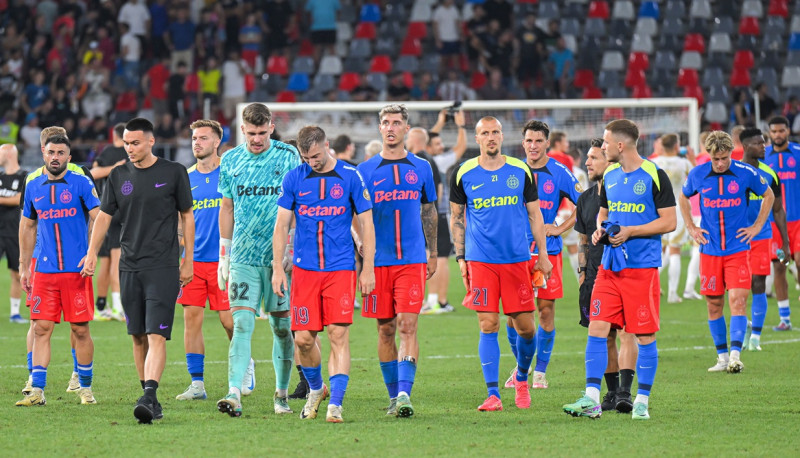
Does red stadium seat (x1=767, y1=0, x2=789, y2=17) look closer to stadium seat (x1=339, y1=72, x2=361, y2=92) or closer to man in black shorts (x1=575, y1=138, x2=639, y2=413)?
stadium seat (x1=339, y1=72, x2=361, y2=92)

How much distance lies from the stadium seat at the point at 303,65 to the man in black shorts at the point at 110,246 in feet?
45.2

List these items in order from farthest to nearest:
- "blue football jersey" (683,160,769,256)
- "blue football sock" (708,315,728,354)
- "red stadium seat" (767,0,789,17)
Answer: "red stadium seat" (767,0,789,17), "blue football jersey" (683,160,769,256), "blue football sock" (708,315,728,354)

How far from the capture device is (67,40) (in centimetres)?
3078

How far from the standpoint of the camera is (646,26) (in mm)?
30938

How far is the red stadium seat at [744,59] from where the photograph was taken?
1177 inches

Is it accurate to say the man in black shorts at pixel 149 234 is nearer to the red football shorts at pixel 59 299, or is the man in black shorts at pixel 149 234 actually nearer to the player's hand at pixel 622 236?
the red football shorts at pixel 59 299

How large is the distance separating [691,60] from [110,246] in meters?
18.8

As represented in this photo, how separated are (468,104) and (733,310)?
10.8 metres

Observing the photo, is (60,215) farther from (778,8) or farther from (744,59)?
Result: (778,8)

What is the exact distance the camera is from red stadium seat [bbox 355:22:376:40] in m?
31.4

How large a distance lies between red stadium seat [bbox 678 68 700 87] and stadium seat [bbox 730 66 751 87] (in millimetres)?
907

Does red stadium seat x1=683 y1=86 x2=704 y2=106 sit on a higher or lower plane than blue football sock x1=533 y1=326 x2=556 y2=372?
higher

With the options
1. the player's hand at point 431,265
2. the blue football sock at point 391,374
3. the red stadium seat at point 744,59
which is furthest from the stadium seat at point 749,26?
the blue football sock at point 391,374

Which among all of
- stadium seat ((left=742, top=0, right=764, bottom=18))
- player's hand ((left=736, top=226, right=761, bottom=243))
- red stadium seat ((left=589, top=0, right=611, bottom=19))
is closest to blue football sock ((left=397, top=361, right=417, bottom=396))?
player's hand ((left=736, top=226, right=761, bottom=243))
